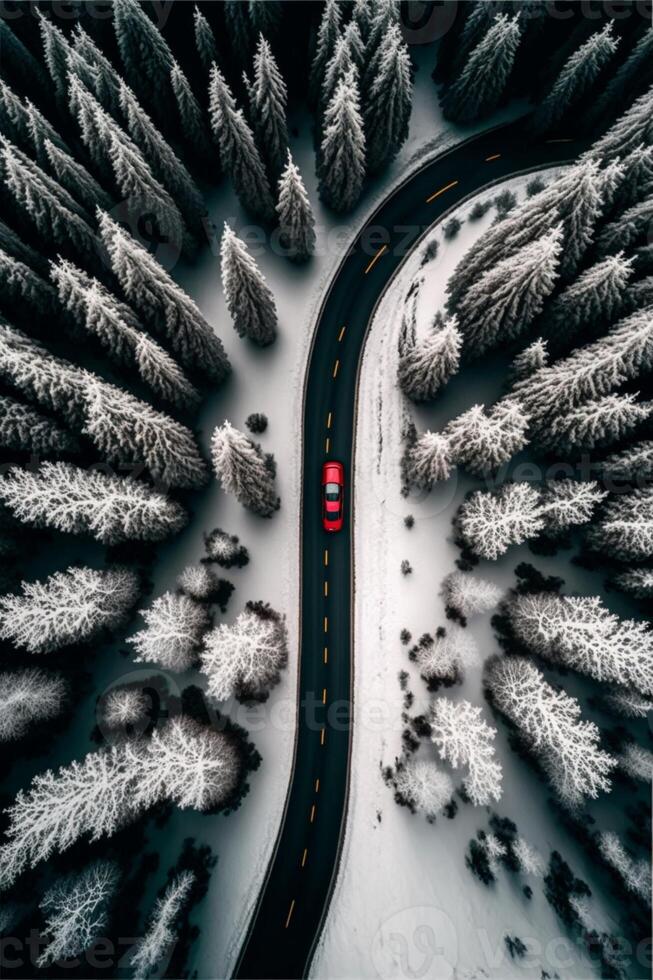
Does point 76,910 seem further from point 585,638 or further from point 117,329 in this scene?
point 117,329

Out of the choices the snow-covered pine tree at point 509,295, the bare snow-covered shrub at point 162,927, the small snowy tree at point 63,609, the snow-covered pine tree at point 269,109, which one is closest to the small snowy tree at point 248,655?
the small snowy tree at point 63,609

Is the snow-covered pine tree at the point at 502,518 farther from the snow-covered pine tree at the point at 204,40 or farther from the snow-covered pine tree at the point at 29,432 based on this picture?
the snow-covered pine tree at the point at 204,40

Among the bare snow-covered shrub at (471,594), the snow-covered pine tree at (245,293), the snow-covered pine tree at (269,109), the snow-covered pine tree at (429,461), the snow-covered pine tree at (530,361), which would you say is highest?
the snow-covered pine tree at (269,109)

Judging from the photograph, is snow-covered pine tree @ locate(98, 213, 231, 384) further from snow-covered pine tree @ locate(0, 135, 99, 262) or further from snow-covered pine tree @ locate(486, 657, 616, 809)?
snow-covered pine tree @ locate(486, 657, 616, 809)

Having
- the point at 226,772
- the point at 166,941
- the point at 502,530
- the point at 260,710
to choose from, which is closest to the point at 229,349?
the point at 502,530

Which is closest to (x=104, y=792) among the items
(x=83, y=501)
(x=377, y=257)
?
(x=83, y=501)
